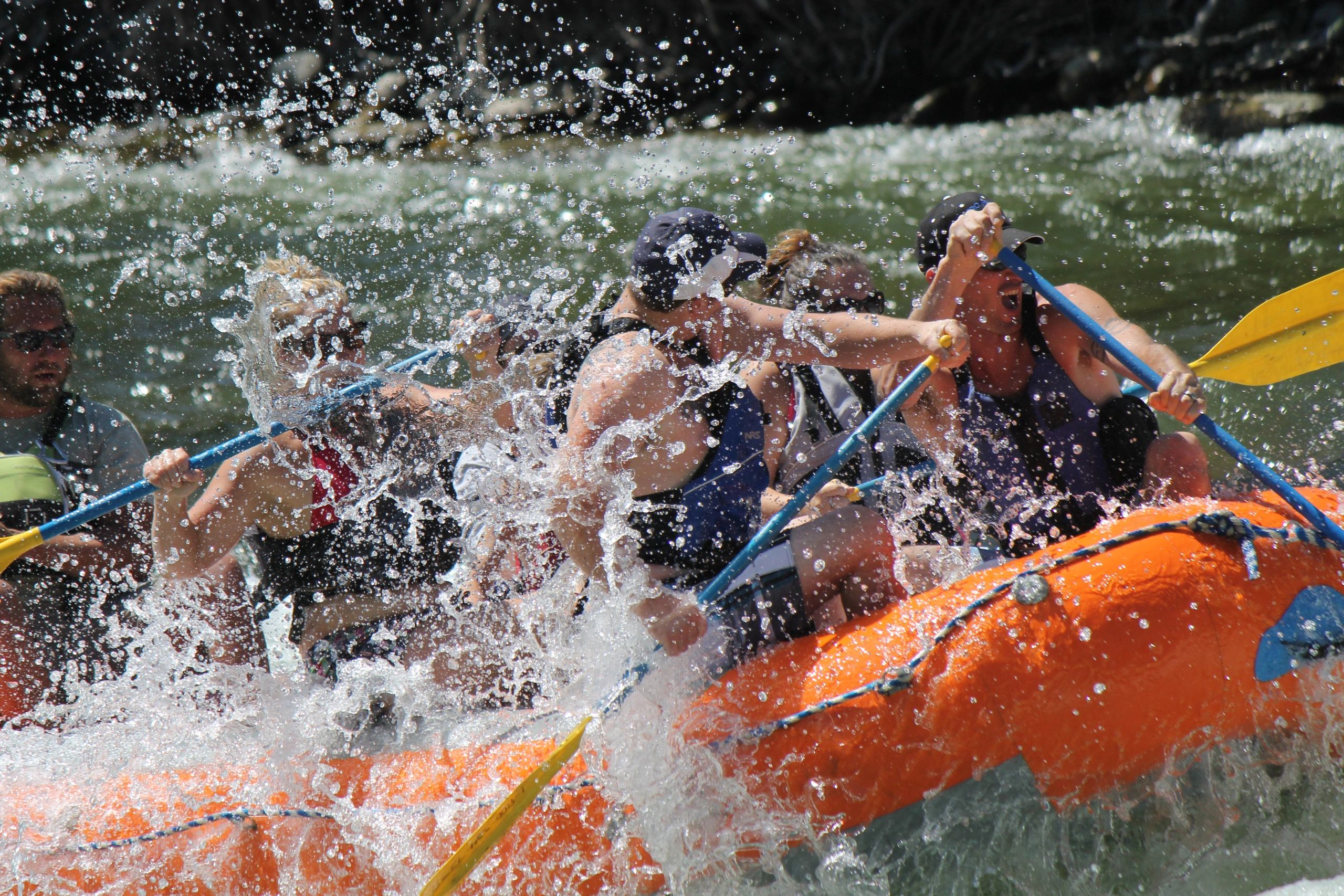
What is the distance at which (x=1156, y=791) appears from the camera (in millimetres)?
2670

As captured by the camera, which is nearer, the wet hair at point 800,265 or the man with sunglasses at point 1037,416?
the man with sunglasses at point 1037,416

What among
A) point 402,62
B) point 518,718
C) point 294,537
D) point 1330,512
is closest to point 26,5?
point 402,62

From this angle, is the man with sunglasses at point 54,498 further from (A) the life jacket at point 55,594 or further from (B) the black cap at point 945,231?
(B) the black cap at point 945,231

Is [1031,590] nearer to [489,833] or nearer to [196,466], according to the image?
[489,833]

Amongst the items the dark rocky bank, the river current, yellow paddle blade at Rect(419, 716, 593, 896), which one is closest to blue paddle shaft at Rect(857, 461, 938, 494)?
the river current

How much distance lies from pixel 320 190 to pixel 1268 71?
889 cm

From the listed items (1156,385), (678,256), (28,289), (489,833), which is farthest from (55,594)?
(1156,385)

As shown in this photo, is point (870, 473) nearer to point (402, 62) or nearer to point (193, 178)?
point (193, 178)

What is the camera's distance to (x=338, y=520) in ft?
11.0

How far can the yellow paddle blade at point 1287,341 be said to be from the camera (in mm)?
Answer: 3211

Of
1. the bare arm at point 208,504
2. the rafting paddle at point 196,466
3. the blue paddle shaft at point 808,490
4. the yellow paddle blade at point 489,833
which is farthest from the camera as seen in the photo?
the rafting paddle at point 196,466

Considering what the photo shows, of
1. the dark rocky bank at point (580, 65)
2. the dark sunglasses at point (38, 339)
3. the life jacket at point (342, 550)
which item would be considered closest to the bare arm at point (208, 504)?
the life jacket at point (342, 550)

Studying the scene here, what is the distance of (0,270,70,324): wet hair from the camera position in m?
3.72

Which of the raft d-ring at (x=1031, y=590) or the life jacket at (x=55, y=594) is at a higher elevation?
the raft d-ring at (x=1031, y=590)
